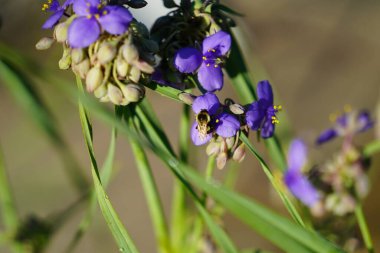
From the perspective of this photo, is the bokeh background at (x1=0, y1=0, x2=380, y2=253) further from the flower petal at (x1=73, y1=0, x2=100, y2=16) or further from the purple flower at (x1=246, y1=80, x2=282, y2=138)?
the flower petal at (x1=73, y1=0, x2=100, y2=16)

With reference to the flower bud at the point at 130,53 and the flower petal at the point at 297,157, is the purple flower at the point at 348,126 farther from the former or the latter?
the flower bud at the point at 130,53

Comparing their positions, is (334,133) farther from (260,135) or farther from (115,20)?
(115,20)

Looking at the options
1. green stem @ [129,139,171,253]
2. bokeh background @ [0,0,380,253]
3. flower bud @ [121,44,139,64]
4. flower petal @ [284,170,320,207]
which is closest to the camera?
flower bud @ [121,44,139,64]

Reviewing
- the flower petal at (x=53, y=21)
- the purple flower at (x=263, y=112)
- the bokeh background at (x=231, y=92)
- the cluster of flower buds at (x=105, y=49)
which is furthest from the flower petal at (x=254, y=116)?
the bokeh background at (x=231, y=92)

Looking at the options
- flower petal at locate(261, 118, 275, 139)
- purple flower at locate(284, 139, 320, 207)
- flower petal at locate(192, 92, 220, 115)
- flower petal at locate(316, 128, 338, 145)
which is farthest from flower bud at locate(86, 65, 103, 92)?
flower petal at locate(316, 128, 338, 145)

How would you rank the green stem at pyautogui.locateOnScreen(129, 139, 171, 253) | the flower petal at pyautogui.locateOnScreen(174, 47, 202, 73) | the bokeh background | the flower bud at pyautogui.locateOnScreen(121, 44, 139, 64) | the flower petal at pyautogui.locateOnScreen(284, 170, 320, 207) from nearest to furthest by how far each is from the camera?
the flower bud at pyautogui.locateOnScreen(121, 44, 139, 64) → the flower petal at pyautogui.locateOnScreen(174, 47, 202, 73) → the green stem at pyautogui.locateOnScreen(129, 139, 171, 253) → the flower petal at pyautogui.locateOnScreen(284, 170, 320, 207) → the bokeh background
